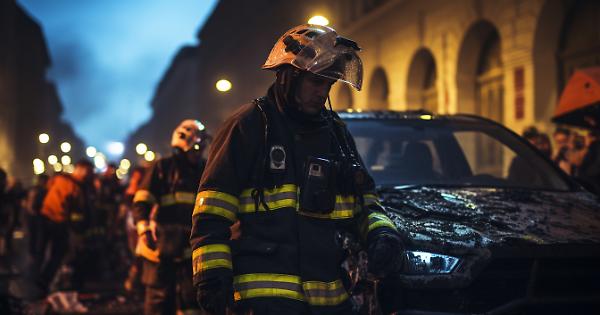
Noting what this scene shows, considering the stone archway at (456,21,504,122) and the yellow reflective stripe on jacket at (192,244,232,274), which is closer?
the yellow reflective stripe on jacket at (192,244,232,274)

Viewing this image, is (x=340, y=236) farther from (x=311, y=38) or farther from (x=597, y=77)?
(x=597, y=77)

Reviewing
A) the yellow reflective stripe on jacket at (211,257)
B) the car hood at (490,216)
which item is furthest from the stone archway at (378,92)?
the yellow reflective stripe on jacket at (211,257)

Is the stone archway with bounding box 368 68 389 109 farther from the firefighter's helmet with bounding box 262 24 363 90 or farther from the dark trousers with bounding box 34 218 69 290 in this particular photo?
Answer: the firefighter's helmet with bounding box 262 24 363 90

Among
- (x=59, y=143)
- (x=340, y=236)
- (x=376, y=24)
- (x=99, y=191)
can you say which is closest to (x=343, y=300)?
(x=340, y=236)

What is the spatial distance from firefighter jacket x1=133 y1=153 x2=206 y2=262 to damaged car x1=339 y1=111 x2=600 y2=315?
1583 millimetres

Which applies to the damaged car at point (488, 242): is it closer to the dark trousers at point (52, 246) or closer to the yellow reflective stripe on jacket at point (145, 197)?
the yellow reflective stripe on jacket at point (145, 197)

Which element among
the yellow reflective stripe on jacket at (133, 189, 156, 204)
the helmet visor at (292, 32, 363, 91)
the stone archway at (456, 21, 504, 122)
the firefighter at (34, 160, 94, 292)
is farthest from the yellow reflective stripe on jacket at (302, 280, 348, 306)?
the stone archway at (456, 21, 504, 122)

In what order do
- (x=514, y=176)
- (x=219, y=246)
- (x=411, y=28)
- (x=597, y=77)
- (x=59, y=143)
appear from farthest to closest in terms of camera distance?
1. (x=59, y=143)
2. (x=411, y=28)
3. (x=597, y=77)
4. (x=514, y=176)
5. (x=219, y=246)

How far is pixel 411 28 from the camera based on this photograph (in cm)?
1853

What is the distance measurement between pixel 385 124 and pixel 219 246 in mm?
2769

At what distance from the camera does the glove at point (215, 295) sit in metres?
2.83

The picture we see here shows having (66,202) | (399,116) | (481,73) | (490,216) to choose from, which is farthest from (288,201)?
(481,73)

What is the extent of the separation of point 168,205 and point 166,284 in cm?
60

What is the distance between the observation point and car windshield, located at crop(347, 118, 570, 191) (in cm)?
497
